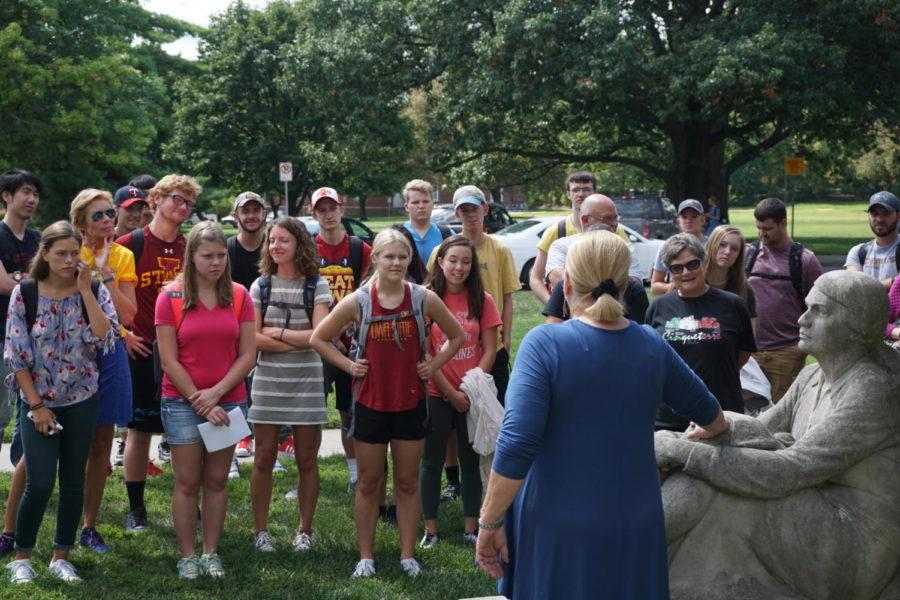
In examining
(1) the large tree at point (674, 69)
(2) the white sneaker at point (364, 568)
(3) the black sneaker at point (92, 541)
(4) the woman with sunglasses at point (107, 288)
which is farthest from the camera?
(1) the large tree at point (674, 69)

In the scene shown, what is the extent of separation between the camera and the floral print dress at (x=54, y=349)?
5.12m

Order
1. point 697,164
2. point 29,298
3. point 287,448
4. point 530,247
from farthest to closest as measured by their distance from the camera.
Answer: point 697,164
point 530,247
point 287,448
point 29,298

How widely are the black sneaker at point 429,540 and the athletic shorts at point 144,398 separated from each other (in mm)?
1717

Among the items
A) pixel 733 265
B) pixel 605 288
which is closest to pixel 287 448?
pixel 733 265

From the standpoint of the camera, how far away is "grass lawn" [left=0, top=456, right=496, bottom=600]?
5.23 m

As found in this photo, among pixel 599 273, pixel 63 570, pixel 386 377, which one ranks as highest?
pixel 599 273

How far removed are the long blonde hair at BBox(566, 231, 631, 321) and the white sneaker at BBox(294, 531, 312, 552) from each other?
329 centimetres

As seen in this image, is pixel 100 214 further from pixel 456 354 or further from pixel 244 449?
pixel 244 449

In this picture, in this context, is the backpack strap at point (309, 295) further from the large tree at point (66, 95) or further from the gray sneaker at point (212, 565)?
the large tree at point (66, 95)

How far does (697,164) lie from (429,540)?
21.6 metres

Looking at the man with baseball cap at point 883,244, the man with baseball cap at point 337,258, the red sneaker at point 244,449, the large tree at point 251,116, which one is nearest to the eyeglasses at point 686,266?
the man with baseball cap at point 883,244

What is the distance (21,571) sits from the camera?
5.25 meters

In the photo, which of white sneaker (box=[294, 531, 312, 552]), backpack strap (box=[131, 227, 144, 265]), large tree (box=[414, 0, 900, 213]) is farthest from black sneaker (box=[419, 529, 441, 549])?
large tree (box=[414, 0, 900, 213])

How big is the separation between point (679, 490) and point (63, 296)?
3.22 meters
